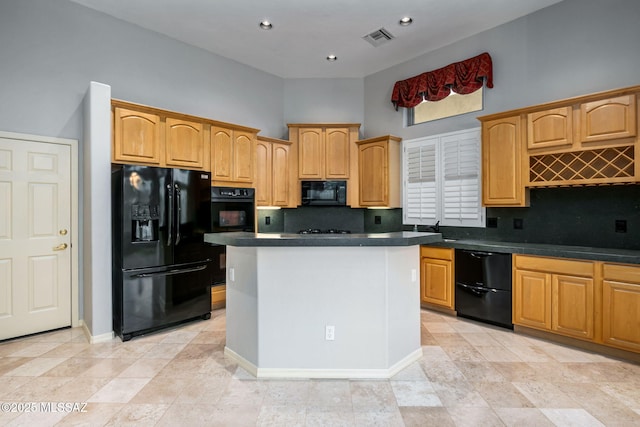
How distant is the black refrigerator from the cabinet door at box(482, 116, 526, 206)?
336 centimetres

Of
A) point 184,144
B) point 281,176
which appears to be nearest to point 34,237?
point 184,144

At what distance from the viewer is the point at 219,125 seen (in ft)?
14.3

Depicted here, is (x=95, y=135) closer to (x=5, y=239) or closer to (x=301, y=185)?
(x=5, y=239)

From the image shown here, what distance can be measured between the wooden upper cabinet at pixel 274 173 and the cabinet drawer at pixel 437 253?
218cm

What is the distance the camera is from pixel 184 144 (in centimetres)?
401

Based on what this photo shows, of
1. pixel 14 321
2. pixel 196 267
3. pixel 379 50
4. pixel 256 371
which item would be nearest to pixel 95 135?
pixel 196 267

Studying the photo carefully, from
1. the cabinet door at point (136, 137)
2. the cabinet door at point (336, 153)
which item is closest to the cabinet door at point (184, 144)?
the cabinet door at point (136, 137)

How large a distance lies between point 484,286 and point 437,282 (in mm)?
603

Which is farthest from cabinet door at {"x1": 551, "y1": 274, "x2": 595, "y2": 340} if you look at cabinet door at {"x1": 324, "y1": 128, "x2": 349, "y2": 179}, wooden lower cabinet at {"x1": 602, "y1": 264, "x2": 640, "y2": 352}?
cabinet door at {"x1": 324, "y1": 128, "x2": 349, "y2": 179}

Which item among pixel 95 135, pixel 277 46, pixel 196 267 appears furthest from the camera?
pixel 277 46

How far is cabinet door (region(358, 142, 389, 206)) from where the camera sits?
5.09m

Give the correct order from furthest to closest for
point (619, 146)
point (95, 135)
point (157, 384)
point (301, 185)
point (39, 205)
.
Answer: point (301, 185)
point (39, 205)
point (95, 135)
point (619, 146)
point (157, 384)

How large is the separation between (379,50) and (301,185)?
231cm

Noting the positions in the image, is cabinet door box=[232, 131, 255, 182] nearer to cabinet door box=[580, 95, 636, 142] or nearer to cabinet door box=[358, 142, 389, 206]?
cabinet door box=[358, 142, 389, 206]
